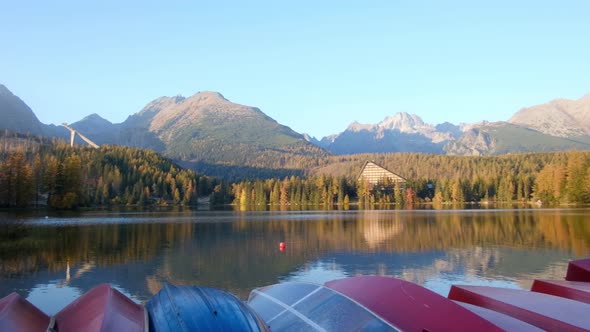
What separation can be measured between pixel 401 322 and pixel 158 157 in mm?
180347

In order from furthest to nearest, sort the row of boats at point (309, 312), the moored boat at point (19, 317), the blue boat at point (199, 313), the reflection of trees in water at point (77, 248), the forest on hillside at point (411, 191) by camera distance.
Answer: the forest on hillside at point (411, 191) < the reflection of trees in water at point (77, 248) < the moored boat at point (19, 317) < the row of boats at point (309, 312) < the blue boat at point (199, 313)

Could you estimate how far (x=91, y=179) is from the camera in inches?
5118

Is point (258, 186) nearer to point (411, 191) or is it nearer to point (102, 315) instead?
point (411, 191)

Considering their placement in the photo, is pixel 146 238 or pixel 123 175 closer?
pixel 146 238

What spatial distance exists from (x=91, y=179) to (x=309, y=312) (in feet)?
433

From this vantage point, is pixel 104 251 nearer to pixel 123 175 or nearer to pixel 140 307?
pixel 140 307

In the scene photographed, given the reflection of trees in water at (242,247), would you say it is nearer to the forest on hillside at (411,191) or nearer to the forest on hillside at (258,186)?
the forest on hillside at (258,186)

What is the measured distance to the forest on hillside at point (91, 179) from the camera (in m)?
83.6

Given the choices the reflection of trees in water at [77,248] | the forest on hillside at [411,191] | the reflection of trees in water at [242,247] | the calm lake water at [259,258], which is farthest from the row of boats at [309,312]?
the forest on hillside at [411,191]

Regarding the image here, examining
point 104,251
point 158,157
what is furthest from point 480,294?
point 158,157

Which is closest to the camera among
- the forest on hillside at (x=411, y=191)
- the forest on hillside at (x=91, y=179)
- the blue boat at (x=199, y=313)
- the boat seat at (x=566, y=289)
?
the blue boat at (x=199, y=313)

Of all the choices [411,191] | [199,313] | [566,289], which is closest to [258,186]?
[411,191]

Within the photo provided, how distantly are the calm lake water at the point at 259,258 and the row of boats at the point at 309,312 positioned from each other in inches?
258

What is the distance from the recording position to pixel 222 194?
16838 cm
